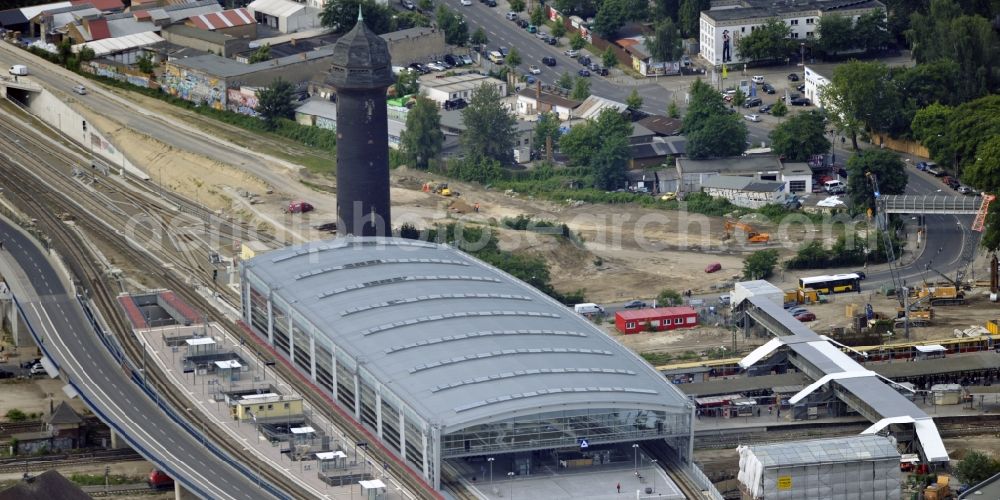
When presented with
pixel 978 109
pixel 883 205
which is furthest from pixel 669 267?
pixel 978 109

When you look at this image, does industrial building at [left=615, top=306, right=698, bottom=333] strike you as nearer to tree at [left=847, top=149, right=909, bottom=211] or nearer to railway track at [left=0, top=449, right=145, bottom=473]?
tree at [left=847, top=149, right=909, bottom=211]

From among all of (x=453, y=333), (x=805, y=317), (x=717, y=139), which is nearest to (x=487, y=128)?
(x=717, y=139)

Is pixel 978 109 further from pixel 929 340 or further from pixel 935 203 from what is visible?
pixel 929 340

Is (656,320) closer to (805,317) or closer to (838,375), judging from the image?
(805,317)

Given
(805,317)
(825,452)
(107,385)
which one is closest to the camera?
(825,452)

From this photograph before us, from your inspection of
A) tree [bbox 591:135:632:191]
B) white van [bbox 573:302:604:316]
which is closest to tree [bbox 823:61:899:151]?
tree [bbox 591:135:632:191]

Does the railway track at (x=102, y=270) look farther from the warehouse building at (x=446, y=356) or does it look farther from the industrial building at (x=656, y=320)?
the industrial building at (x=656, y=320)
